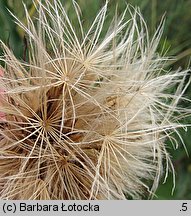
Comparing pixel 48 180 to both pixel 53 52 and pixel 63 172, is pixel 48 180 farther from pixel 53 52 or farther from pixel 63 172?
pixel 53 52

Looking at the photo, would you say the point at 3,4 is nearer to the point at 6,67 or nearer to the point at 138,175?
the point at 6,67

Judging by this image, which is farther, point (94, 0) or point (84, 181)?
point (94, 0)

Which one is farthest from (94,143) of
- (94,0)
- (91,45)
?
(94,0)

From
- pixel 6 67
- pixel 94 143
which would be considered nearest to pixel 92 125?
pixel 94 143
